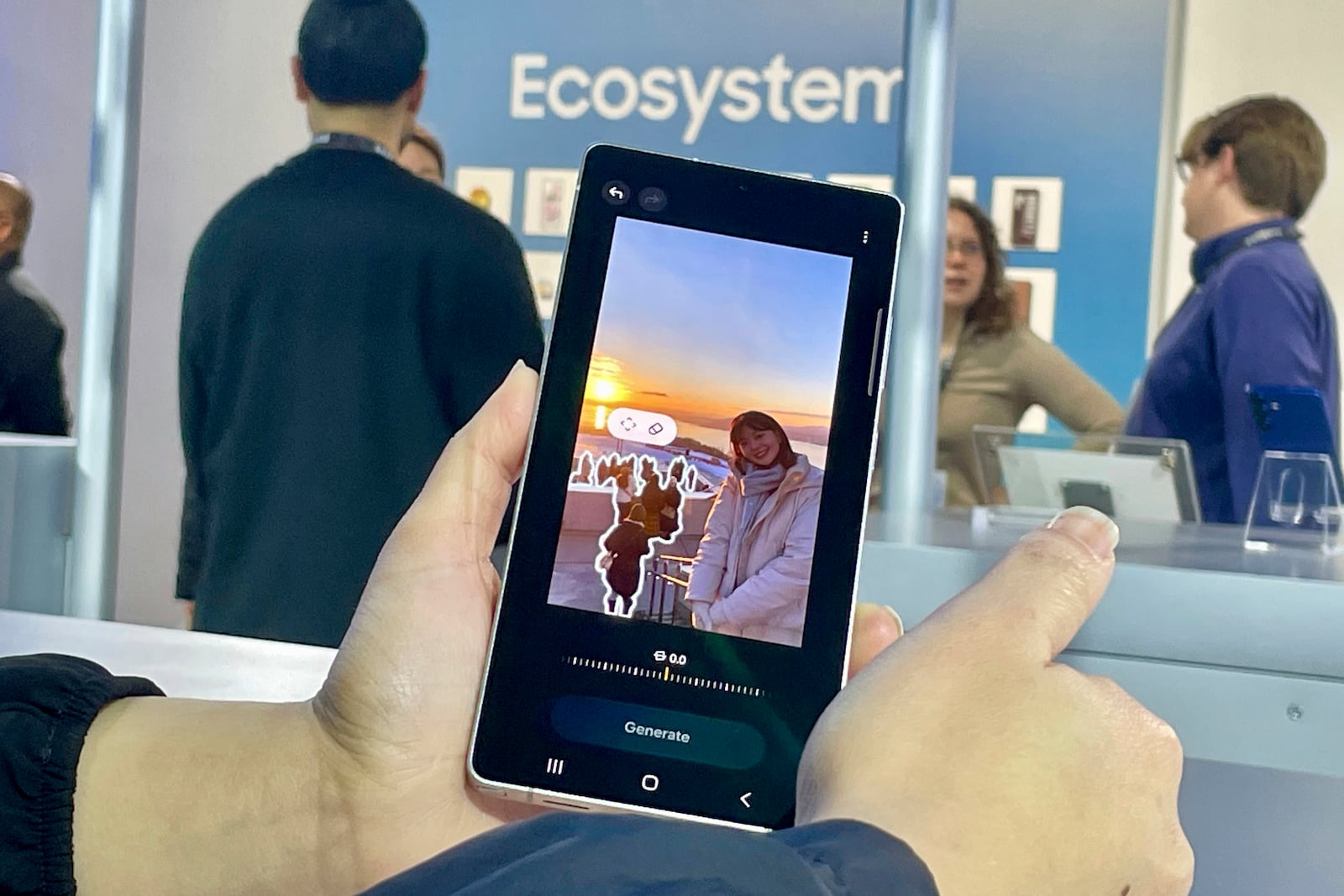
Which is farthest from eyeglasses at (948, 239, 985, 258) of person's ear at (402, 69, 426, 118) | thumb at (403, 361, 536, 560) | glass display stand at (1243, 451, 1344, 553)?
thumb at (403, 361, 536, 560)

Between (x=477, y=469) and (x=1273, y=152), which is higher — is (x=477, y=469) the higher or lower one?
the lower one

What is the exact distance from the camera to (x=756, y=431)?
18.8 inches

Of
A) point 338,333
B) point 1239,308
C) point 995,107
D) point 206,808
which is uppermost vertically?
point 995,107

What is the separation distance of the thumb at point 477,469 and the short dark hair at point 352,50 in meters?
0.91

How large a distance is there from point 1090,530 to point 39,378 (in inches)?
88.2

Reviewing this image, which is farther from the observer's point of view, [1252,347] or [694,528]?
[1252,347]

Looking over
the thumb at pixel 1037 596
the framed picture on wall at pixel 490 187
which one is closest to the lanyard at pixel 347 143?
the thumb at pixel 1037 596

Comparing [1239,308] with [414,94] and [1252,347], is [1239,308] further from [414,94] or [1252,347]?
[414,94]

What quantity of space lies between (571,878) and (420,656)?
33cm

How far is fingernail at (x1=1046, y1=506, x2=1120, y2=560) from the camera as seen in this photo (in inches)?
15.0

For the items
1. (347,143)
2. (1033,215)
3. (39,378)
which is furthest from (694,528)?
(1033,215)

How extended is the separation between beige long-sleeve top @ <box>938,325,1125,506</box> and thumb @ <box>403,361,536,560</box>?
5.26ft

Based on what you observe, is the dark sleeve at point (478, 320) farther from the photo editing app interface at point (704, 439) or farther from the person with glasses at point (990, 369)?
the person with glasses at point (990, 369)

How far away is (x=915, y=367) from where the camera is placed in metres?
0.84
